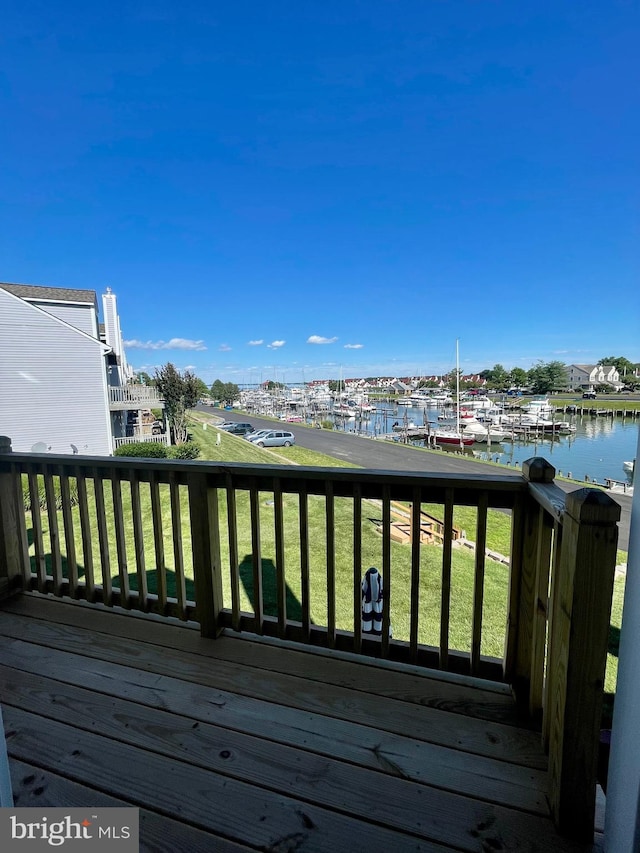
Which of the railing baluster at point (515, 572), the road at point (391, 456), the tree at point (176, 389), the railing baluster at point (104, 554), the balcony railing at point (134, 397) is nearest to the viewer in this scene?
the railing baluster at point (515, 572)

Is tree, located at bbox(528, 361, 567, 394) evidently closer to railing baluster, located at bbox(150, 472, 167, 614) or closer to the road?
the road

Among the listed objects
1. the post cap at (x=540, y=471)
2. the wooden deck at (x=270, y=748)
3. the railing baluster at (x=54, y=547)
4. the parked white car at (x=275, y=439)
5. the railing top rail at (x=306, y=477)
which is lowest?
the parked white car at (x=275, y=439)

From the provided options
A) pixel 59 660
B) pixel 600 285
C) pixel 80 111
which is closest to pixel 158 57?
pixel 80 111

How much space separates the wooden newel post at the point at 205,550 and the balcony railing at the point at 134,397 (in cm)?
1026

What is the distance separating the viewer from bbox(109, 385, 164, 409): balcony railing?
36.9 ft

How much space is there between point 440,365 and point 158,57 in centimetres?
1439

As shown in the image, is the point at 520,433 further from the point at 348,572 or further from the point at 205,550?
the point at 205,550

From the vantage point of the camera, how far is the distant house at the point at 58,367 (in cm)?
745

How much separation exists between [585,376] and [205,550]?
3.46 metres

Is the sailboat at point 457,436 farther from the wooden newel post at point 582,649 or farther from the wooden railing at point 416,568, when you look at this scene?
the wooden newel post at point 582,649

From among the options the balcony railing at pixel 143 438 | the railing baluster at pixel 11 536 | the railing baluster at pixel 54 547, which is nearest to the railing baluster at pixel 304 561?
the railing baluster at pixel 54 547

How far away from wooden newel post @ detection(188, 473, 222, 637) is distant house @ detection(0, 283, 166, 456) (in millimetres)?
6104

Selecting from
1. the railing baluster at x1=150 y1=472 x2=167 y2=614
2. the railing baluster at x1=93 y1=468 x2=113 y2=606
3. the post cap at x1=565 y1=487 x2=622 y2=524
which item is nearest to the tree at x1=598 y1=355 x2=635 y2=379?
the post cap at x1=565 y1=487 x2=622 y2=524

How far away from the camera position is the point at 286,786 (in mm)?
1124
